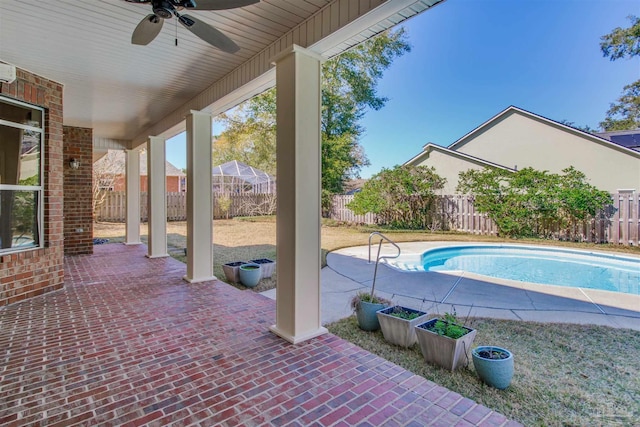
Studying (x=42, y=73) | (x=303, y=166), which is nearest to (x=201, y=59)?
(x=303, y=166)

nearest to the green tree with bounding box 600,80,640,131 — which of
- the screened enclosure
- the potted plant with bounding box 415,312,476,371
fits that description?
the screened enclosure

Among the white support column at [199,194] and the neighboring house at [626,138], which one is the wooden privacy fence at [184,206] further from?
the neighboring house at [626,138]

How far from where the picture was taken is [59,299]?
4.38m

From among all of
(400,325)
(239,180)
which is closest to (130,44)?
(400,325)

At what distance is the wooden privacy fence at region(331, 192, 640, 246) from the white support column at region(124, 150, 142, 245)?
33.2 ft

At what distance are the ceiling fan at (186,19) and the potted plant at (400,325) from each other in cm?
271

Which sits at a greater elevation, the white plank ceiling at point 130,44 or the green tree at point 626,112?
the green tree at point 626,112

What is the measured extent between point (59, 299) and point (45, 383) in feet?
8.02

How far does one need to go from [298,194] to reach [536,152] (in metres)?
14.1

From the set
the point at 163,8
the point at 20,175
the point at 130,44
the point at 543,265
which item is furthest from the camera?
the point at 543,265

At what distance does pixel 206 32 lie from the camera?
2.54 m

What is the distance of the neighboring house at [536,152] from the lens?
1171 cm

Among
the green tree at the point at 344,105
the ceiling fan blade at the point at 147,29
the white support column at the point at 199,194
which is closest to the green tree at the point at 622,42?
the green tree at the point at 344,105

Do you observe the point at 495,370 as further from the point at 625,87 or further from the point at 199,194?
the point at 625,87
